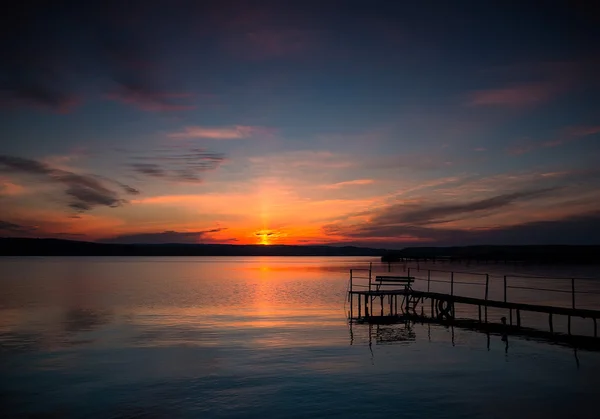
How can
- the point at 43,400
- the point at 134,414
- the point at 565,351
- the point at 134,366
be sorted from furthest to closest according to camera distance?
the point at 565,351, the point at 134,366, the point at 43,400, the point at 134,414

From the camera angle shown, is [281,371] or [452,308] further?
[452,308]

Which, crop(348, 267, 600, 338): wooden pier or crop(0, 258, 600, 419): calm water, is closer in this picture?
crop(0, 258, 600, 419): calm water

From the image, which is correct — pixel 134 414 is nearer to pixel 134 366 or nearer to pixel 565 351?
pixel 134 366

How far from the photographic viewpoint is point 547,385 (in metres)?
21.3

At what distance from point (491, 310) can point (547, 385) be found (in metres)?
26.6

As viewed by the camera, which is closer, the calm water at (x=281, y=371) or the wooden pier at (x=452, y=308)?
the calm water at (x=281, y=371)

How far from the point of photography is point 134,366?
25406 millimetres

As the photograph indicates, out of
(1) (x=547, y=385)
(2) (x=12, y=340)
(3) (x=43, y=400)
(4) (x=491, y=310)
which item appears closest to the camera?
(3) (x=43, y=400)

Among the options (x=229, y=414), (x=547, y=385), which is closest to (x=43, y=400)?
(x=229, y=414)

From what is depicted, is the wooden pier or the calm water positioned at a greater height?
the wooden pier

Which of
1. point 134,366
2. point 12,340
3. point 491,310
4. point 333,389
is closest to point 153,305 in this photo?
point 12,340

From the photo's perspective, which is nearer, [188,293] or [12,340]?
[12,340]

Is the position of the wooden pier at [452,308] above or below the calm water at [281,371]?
above

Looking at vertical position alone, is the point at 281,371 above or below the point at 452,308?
below
